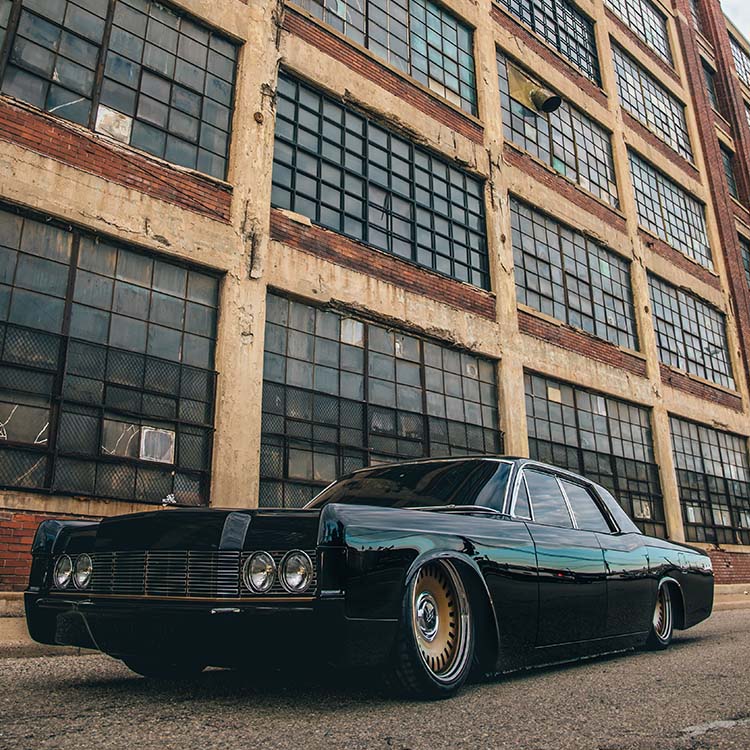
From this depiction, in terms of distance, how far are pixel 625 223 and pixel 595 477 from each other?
22.0 ft

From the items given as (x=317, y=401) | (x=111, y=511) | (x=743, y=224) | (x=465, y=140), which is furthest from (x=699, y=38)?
(x=111, y=511)

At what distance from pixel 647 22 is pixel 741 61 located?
7.68m

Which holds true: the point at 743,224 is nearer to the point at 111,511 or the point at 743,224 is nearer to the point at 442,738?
the point at 111,511

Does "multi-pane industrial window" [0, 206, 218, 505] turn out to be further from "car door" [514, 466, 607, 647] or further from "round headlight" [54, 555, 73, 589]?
"car door" [514, 466, 607, 647]

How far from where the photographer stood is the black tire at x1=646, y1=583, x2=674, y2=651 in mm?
5422

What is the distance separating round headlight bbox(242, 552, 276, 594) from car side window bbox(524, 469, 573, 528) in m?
1.90

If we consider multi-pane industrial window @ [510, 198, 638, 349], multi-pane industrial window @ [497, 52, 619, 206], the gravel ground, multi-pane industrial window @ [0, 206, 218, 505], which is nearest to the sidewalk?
multi-pane industrial window @ [0, 206, 218, 505]

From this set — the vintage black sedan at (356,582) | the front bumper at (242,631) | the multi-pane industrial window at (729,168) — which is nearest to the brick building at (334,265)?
the vintage black sedan at (356,582)

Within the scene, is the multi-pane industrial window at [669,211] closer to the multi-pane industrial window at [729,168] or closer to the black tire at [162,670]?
the multi-pane industrial window at [729,168]

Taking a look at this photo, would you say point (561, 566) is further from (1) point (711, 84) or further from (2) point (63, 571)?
(1) point (711, 84)

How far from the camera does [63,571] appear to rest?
11.7 feet

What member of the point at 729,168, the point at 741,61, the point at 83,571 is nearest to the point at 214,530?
the point at 83,571

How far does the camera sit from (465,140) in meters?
13.2

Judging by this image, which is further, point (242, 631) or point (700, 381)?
point (700, 381)
